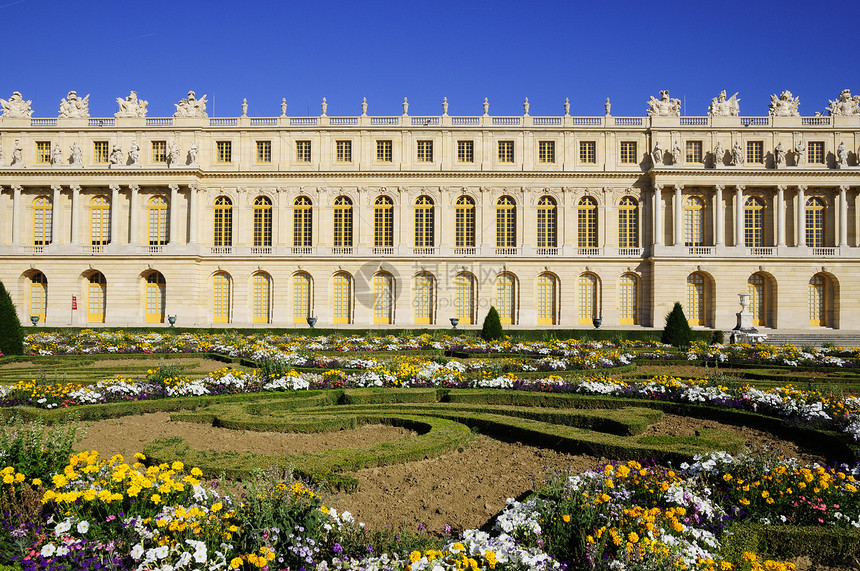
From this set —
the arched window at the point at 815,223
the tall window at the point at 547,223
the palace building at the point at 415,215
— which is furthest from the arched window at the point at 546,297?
the arched window at the point at 815,223

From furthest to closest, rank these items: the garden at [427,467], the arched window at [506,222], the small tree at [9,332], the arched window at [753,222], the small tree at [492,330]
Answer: the arched window at [506,222]
the arched window at [753,222]
the small tree at [492,330]
the small tree at [9,332]
the garden at [427,467]

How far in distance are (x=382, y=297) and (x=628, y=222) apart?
56.2 ft

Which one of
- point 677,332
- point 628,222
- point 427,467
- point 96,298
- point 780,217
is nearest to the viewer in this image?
Answer: point 427,467

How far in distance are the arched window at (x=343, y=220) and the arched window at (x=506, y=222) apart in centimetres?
998

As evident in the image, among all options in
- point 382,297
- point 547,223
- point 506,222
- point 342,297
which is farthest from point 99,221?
point 547,223

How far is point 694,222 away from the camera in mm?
37125

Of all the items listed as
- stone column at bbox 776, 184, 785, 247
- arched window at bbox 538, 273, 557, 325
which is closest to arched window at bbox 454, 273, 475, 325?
arched window at bbox 538, 273, 557, 325

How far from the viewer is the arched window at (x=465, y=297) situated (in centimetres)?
3741

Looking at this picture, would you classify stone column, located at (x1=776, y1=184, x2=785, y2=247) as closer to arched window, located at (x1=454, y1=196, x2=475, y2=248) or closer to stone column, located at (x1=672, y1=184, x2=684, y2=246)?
stone column, located at (x1=672, y1=184, x2=684, y2=246)

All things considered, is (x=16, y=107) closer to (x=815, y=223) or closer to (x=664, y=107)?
(x=664, y=107)

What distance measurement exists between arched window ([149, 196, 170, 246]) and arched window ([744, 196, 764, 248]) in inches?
1506

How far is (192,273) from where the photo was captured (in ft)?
121

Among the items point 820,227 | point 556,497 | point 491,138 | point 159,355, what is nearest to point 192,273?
point 159,355

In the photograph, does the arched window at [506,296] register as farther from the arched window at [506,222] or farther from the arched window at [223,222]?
the arched window at [223,222]
